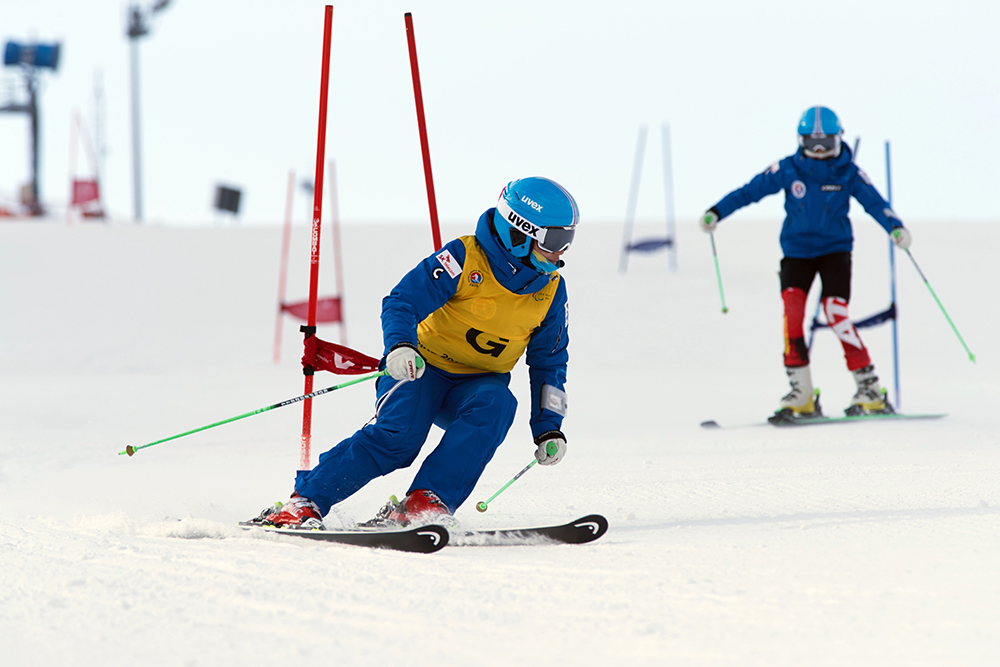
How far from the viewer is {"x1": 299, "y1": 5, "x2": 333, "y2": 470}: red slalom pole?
3321 millimetres

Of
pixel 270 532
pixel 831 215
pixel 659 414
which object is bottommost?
pixel 659 414

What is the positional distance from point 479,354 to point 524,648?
1.51m

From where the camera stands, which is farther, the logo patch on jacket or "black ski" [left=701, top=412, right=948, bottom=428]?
"black ski" [left=701, top=412, right=948, bottom=428]

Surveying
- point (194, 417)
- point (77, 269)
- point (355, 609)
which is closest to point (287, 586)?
point (355, 609)

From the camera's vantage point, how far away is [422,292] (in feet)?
9.71

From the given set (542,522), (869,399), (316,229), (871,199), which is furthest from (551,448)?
(871,199)

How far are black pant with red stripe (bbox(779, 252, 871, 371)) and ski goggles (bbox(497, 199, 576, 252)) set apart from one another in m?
3.29

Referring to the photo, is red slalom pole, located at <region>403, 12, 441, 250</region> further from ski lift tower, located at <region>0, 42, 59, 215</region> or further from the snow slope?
ski lift tower, located at <region>0, 42, 59, 215</region>

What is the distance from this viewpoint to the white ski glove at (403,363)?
2699 millimetres

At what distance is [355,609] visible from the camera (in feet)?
6.37

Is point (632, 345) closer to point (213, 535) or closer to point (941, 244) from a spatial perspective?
point (941, 244)

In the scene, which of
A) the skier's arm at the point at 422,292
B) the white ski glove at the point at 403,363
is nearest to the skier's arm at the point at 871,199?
the skier's arm at the point at 422,292

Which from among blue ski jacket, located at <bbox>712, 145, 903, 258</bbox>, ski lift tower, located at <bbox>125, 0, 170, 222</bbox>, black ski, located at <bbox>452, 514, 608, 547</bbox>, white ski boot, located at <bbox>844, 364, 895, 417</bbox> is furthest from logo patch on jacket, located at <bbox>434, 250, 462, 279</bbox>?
ski lift tower, located at <bbox>125, 0, 170, 222</bbox>

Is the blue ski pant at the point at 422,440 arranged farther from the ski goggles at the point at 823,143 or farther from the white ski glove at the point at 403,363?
the ski goggles at the point at 823,143
